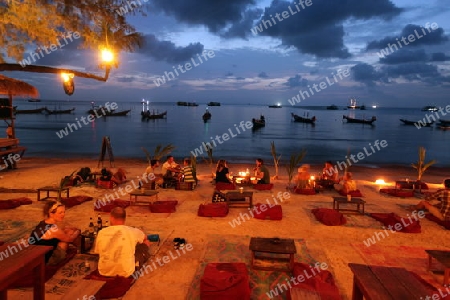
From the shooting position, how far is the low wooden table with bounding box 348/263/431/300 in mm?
3047

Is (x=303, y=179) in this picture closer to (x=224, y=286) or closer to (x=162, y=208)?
(x=162, y=208)

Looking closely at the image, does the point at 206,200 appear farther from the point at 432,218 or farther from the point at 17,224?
the point at 432,218

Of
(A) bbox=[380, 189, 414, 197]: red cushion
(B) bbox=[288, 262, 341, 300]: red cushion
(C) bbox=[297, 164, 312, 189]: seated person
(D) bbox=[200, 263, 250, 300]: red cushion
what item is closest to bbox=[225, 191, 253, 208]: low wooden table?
(C) bbox=[297, 164, 312, 189]: seated person

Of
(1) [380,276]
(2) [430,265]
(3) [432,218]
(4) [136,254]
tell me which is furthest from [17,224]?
(3) [432,218]

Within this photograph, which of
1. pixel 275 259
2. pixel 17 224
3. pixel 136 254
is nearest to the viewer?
pixel 136 254

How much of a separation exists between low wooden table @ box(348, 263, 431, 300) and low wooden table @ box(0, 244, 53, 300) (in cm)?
303

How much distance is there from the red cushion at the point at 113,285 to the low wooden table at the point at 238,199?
4384 mm

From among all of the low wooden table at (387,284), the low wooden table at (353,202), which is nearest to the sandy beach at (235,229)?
the low wooden table at (353,202)

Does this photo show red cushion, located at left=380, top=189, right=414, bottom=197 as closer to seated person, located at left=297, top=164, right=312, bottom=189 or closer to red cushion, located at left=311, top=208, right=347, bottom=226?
seated person, located at left=297, top=164, right=312, bottom=189

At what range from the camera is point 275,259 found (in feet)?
18.9

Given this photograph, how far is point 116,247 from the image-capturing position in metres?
4.74

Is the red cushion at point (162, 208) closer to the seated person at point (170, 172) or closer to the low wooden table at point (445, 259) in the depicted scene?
the seated person at point (170, 172)

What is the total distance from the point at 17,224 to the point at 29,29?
13.5 feet

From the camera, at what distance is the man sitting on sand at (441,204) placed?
7843mm
